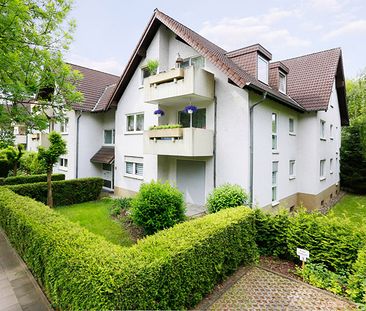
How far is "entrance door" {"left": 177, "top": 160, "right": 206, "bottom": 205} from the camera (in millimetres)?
13156

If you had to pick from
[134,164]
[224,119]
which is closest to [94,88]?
[134,164]

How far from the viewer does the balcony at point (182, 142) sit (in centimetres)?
1119

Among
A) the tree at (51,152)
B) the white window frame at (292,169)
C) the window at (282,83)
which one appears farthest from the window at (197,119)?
the tree at (51,152)

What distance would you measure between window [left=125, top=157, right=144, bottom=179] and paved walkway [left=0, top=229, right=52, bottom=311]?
887 centimetres

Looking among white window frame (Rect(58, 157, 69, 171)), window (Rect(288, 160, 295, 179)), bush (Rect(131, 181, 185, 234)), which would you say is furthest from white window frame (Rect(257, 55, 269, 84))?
white window frame (Rect(58, 157, 69, 171))

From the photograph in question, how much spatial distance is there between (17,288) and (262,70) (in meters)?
14.3

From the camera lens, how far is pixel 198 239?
5.36 meters

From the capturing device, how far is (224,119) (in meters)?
11.8

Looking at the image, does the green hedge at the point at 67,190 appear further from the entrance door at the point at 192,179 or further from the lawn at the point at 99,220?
the entrance door at the point at 192,179

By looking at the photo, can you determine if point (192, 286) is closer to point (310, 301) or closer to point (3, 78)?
point (310, 301)

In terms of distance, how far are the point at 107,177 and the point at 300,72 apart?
17.2 m

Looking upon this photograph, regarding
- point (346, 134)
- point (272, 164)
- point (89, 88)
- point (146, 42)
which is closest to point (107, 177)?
point (89, 88)

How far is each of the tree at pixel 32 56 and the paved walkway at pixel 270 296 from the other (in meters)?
9.68

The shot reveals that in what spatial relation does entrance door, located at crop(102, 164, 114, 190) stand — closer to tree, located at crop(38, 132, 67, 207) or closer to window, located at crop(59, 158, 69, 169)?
window, located at crop(59, 158, 69, 169)
